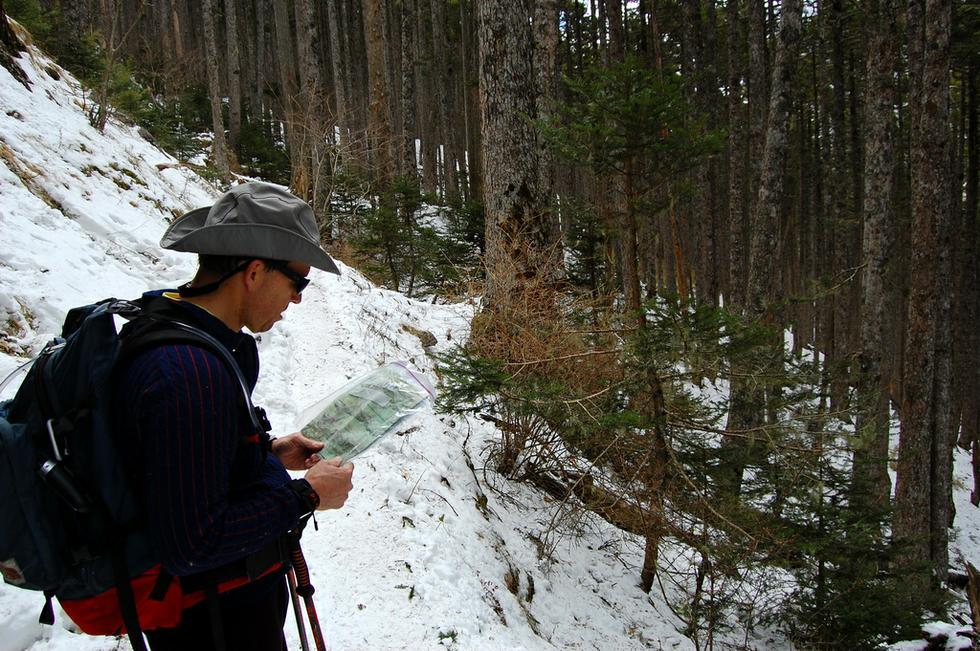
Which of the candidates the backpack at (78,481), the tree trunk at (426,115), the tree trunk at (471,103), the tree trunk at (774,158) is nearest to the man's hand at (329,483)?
the backpack at (78,481)

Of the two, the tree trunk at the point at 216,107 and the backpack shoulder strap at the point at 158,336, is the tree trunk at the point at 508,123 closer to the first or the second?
the backpack shoulder strap at the point at 158,336

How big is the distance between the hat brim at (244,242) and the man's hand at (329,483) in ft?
1.86

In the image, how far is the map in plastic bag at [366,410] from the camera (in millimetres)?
2020

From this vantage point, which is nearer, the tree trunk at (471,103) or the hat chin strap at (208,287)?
the hat chin strap at (208,287)

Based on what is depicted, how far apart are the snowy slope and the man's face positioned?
2.08 meters

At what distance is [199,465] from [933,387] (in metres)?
11.9

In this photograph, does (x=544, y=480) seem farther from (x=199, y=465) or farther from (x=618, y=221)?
(x=199, y=465)

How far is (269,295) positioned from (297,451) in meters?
0.60

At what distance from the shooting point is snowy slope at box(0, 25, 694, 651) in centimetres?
354

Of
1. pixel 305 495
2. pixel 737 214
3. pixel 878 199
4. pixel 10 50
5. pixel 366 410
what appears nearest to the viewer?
pixel 305 495

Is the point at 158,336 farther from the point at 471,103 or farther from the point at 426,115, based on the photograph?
the point at 471,103

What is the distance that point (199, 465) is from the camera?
125cm

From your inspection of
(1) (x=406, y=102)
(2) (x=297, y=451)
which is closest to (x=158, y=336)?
(2) (x=297, y=451)

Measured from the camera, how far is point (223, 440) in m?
1.30
